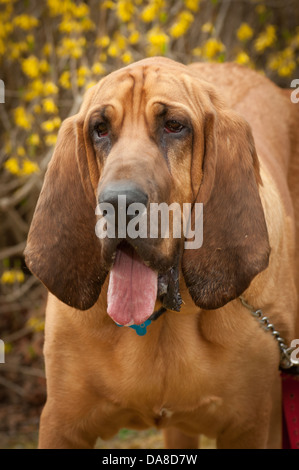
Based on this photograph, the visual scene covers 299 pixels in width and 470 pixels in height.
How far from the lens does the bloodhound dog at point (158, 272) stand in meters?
2.72

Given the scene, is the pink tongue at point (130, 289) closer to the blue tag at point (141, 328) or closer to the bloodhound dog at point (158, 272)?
the bloodhound dog at point (158, 272)

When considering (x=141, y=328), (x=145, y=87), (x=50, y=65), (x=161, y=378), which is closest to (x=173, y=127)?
(x=145, y=87)

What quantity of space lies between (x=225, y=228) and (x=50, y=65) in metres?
3.73

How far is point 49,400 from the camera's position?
3.30m

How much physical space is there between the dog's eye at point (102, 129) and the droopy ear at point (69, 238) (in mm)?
154

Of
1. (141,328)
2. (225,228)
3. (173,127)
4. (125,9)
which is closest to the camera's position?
(173,127)

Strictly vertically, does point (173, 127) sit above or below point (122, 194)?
above

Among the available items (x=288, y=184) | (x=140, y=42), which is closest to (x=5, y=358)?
(x=140, y=42)

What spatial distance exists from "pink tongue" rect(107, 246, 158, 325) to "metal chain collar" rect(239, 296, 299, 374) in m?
0.65

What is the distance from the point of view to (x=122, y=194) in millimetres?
2457

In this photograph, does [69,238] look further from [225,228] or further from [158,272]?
[225,228]

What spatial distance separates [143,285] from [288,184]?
1794mm

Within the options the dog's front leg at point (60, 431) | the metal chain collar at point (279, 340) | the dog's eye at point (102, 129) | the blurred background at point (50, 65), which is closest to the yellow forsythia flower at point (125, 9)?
the blurred background at point (50, 65)
